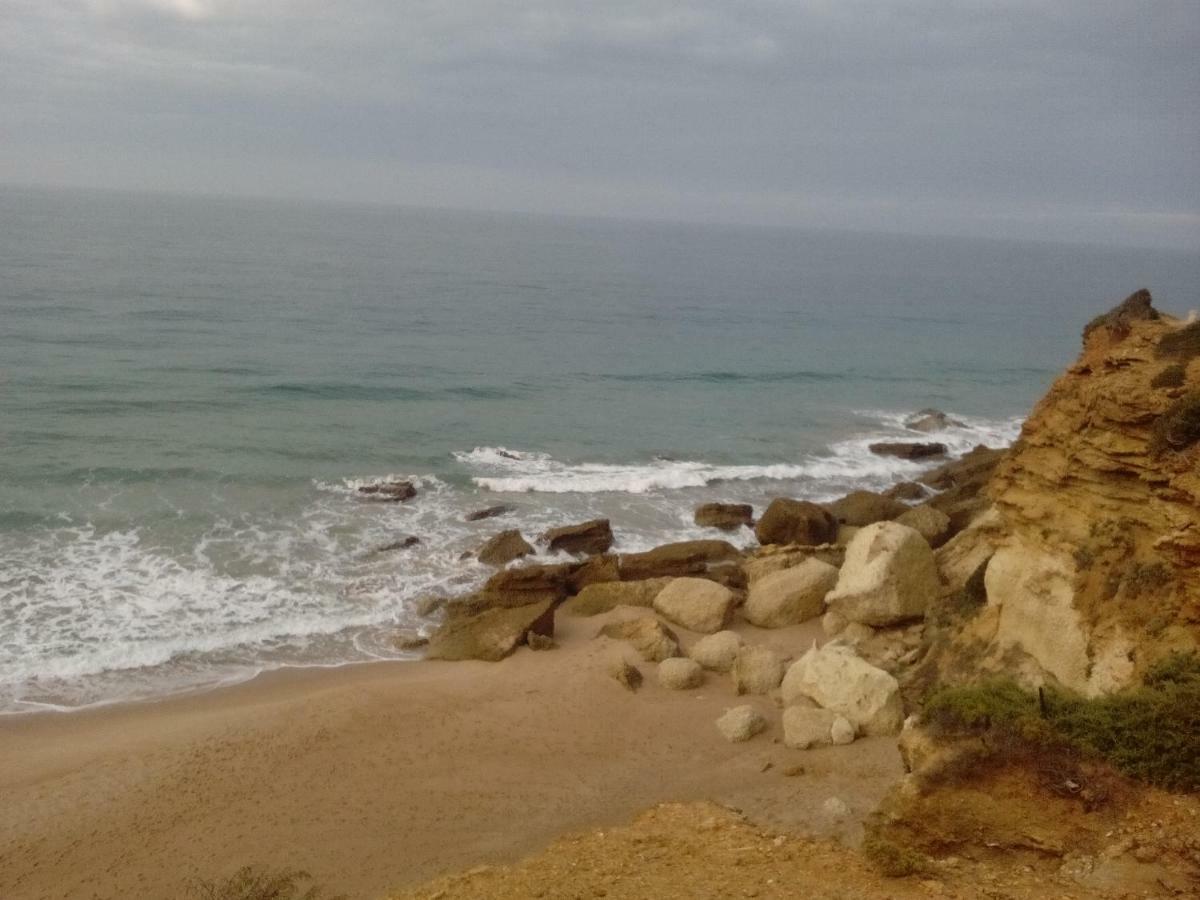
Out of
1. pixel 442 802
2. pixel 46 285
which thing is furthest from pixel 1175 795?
pixel 46 285

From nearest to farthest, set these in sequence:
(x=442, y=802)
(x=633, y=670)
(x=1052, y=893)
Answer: (x=1052, y=893), (x=442, y=802), (x=633, y=670)

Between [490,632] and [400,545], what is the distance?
5.57m

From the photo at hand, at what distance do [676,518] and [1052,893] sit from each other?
18334 mm

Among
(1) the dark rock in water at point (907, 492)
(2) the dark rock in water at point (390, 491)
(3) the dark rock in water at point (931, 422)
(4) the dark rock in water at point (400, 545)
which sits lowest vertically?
(4) the dark rock in water at point (400, 545)

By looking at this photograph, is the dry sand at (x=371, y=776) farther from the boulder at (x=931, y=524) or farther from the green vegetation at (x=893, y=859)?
the boulder at (x=931, y=524)

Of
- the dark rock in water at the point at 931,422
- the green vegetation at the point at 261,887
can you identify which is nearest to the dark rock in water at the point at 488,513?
the green vegetation at the point at 261,887

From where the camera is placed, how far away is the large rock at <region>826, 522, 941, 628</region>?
1585cm

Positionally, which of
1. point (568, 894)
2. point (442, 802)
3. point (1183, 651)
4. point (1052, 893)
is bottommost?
point (442, 802)

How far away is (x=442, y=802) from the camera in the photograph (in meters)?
12.0

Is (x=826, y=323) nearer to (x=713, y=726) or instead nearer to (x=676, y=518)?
(x=676, y=518)

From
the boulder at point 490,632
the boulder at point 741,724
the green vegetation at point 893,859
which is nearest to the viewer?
the green vegetation at point 893,859

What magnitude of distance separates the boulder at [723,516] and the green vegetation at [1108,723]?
1551 cm

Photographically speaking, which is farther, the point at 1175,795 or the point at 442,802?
the point at 442,802

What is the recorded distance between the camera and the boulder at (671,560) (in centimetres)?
2050
